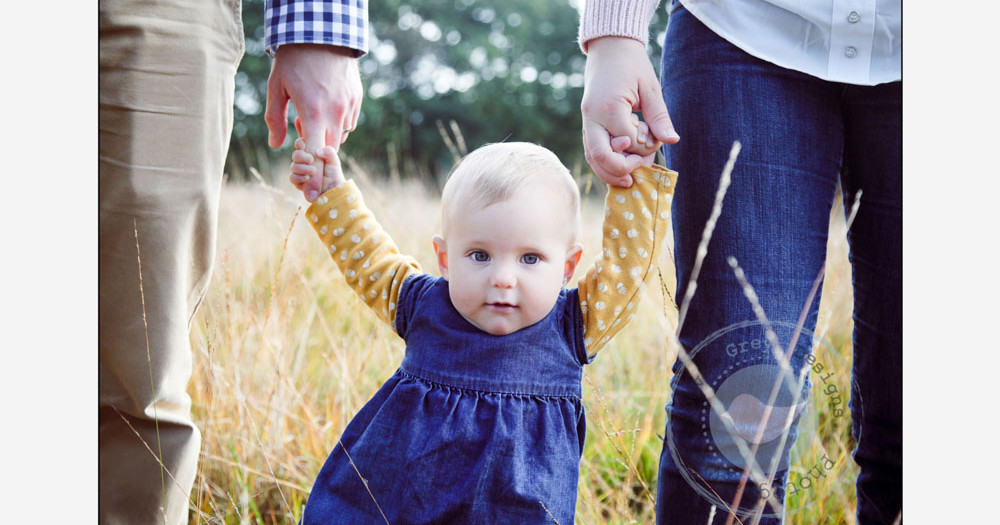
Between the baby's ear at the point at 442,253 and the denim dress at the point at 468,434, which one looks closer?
the denim dress at the point at 468,434

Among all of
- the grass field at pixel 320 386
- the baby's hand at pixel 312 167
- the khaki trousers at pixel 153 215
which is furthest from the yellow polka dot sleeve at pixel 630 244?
the khaki trousers at pixel 153 215

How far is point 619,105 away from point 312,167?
0.51 meters

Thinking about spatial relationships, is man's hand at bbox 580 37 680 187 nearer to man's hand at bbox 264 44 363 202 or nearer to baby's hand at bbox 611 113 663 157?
baby's hand at bbox 611 113 663 157

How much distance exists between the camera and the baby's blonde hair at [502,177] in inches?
43.1

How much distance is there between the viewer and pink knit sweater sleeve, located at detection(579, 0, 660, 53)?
3.46ft

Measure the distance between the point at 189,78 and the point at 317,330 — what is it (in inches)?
49.0

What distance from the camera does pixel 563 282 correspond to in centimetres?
117

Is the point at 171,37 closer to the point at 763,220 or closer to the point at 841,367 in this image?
the point at 763,220

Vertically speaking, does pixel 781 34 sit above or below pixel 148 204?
above

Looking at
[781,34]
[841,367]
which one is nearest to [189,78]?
[781,34]

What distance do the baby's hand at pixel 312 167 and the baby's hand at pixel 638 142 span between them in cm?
46

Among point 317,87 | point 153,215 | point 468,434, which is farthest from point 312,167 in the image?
point 468,434

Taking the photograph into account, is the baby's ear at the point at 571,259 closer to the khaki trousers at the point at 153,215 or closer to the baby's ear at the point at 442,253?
the baby's ear at the point at 442,253

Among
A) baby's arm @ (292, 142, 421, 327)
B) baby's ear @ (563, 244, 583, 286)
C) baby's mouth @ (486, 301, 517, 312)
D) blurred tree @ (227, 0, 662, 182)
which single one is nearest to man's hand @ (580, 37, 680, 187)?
baby's ear @ (563, 244, 583, 286)
